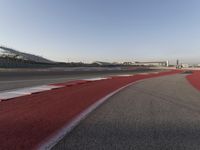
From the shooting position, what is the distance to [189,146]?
11.7 ft

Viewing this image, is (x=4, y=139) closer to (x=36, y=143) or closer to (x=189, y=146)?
(x=36, y=143)

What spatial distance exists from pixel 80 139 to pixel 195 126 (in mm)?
2890

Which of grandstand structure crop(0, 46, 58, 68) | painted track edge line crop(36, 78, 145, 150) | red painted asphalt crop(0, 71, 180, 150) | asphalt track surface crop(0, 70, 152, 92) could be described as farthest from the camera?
grandstand structure crop(0, 46, 58, 68)

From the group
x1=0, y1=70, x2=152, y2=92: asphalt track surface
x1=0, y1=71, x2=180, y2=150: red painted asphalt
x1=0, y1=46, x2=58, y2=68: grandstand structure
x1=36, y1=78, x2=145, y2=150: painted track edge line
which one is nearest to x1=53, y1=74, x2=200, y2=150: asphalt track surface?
x1=36, y1=78, x2=145, y2=150: painted track edge line

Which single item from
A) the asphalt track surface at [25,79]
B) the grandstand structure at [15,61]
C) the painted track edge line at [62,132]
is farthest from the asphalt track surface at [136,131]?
the grandstand structure at [15,61]

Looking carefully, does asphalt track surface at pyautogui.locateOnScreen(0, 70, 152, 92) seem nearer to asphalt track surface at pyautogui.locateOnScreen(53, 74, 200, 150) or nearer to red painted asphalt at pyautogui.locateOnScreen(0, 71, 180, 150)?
red painted asphalt at pyautogui.locateOnScreen(0, 71, 180, 150)

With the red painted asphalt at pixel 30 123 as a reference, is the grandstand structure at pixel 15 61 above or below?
above

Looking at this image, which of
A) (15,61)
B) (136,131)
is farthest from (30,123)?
(15,61)

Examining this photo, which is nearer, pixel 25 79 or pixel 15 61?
pixel 25 79

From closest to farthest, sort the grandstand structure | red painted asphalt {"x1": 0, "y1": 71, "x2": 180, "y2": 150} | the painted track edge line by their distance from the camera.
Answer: the painted track edge line
red painted asphalt {"x1": 0, "y1": 71, "x2": 180, "y2": 150}
the grandstand structure

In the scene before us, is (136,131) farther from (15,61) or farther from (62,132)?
(15,61)

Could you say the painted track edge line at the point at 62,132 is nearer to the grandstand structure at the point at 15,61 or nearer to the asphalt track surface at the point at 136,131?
the asphalt track surface at the point at 136,131

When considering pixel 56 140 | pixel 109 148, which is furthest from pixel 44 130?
pixel 109 148

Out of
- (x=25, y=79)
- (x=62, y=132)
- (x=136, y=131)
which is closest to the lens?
(x=62, y=132)
